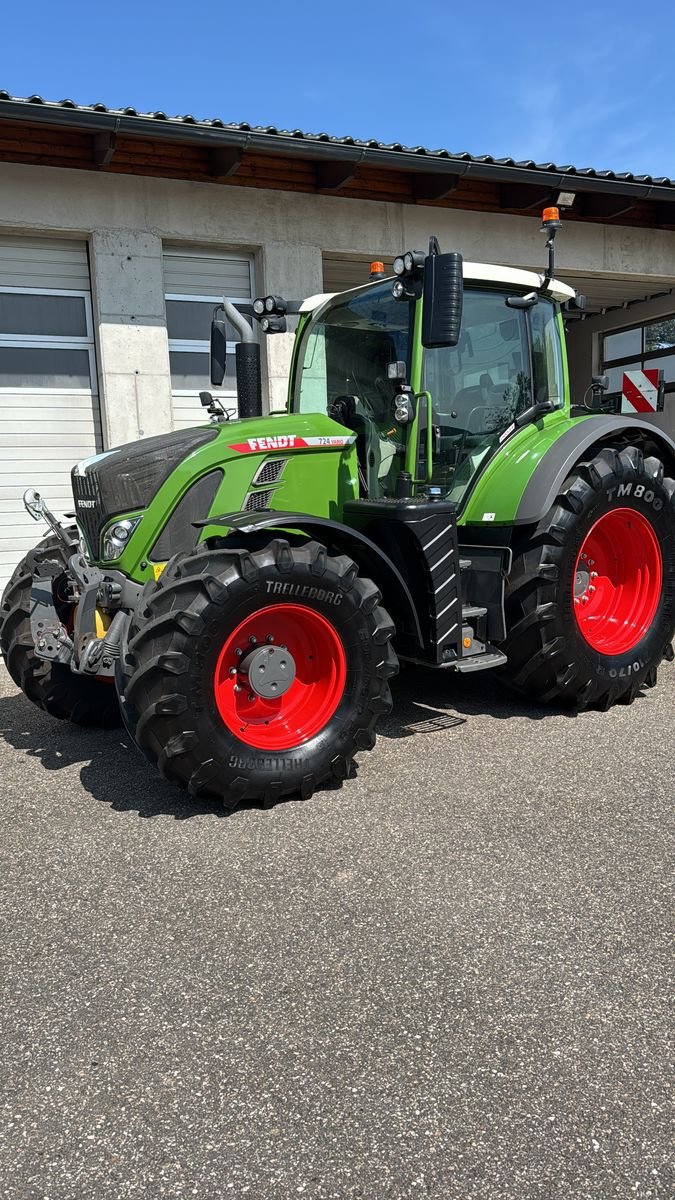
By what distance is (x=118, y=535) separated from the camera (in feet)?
12.8

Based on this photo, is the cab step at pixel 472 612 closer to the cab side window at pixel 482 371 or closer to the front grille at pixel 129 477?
the cab side window at pixel 482 371

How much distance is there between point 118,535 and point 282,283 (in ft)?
16.7

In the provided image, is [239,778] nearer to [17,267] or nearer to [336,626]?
[336,626]

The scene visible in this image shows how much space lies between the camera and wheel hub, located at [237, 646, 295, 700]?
12.0 feet

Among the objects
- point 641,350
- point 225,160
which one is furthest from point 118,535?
point 641,350

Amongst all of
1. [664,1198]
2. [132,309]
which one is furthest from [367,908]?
[132,309]

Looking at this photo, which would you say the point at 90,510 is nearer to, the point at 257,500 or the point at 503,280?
the point at 257,500

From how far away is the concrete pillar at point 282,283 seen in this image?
322 inches

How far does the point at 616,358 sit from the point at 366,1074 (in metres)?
12.8

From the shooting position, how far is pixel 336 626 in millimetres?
3758

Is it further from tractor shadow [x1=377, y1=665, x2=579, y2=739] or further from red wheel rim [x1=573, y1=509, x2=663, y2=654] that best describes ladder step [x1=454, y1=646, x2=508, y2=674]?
red wheel rim [x1=573, y1=509, x2=663, y2=654]

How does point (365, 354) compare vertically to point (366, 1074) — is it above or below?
above

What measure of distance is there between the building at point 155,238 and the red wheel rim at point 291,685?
14.9 ft

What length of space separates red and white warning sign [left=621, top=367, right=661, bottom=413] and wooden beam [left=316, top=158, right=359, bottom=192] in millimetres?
3544
